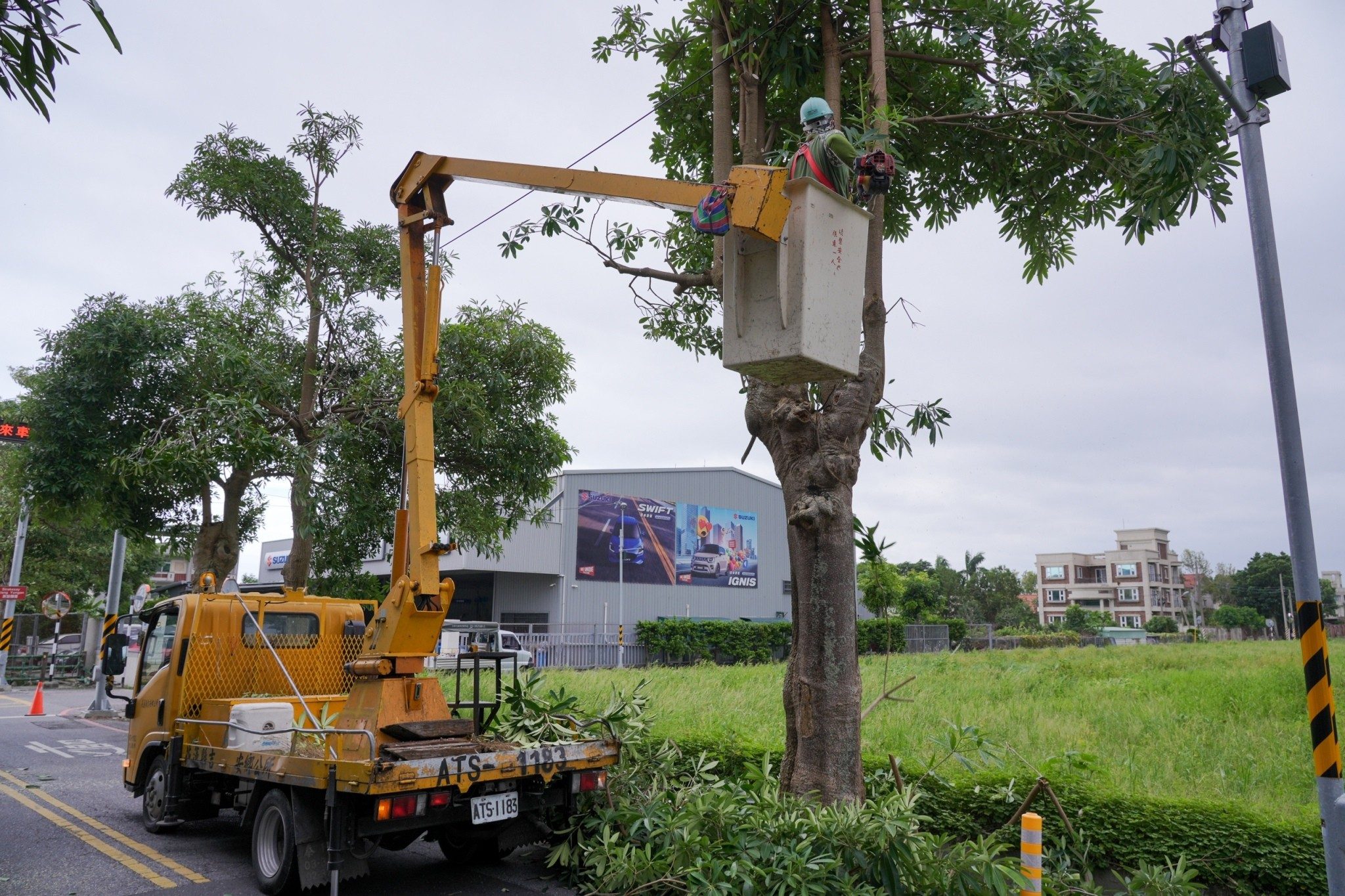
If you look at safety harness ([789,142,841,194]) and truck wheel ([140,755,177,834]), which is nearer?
safety harness ([789,142,841,194])

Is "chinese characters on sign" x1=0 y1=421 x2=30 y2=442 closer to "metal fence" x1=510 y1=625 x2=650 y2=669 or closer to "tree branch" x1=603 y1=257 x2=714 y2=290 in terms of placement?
"tree branch" x1=603 y1=257 x2=714 y2=290

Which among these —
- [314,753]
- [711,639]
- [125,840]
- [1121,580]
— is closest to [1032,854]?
[314,753]

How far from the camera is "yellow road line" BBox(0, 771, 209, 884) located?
23.6ft

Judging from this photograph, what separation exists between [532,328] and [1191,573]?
9154 centimetres

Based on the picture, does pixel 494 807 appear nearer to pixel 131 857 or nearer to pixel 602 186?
pixel 131 857

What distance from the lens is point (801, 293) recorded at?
14.4ft

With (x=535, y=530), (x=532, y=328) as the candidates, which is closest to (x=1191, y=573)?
(x=535, y=530)

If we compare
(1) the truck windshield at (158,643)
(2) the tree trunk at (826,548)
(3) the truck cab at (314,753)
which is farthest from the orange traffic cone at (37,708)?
(2) the tree trunk at (826,548)

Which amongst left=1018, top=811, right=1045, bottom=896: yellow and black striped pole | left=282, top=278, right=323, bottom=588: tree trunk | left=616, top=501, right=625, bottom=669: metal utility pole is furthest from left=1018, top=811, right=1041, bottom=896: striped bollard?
left=616, top=501, right=625, bottom=669: metal utility pole

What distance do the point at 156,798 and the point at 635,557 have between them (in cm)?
3250

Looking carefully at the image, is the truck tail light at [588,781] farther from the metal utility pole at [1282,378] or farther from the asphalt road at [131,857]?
the metal utility pole at [1282,378]

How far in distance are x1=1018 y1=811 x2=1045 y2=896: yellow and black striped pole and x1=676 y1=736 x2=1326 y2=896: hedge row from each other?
126 cm

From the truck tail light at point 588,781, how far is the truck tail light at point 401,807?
4.03 ft

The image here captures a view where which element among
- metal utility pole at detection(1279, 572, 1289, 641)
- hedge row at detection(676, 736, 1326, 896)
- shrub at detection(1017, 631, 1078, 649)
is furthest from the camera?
metal utility pole at detection(1279, 572, 1289, 641)
